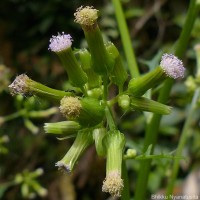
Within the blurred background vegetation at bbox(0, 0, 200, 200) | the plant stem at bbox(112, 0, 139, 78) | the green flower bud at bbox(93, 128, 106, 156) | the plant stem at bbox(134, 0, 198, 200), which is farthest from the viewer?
the blurred background vegetation at bbox(0, 0, 200, 200)

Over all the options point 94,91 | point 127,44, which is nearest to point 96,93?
point 94,91

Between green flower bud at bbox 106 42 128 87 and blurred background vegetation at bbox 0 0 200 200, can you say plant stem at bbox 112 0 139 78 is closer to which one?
green flower bud at bbox 106 42 128 87

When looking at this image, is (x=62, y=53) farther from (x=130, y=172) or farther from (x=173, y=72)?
(x=130, y=172)

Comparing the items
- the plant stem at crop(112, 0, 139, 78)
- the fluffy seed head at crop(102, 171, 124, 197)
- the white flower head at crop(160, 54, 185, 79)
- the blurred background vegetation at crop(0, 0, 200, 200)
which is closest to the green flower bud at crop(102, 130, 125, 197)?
the fluffy seed head at crop(102, 171, 124, 197)

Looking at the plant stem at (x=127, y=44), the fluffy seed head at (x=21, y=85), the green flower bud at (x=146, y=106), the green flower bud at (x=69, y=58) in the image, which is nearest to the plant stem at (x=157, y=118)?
the plant stem at (x=127, y=44)

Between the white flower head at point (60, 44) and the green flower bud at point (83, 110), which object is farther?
the white flower head at point (60, 44)

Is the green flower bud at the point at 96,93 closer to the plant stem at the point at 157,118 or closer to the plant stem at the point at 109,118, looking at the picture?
the plant stem at the point at 109,118
